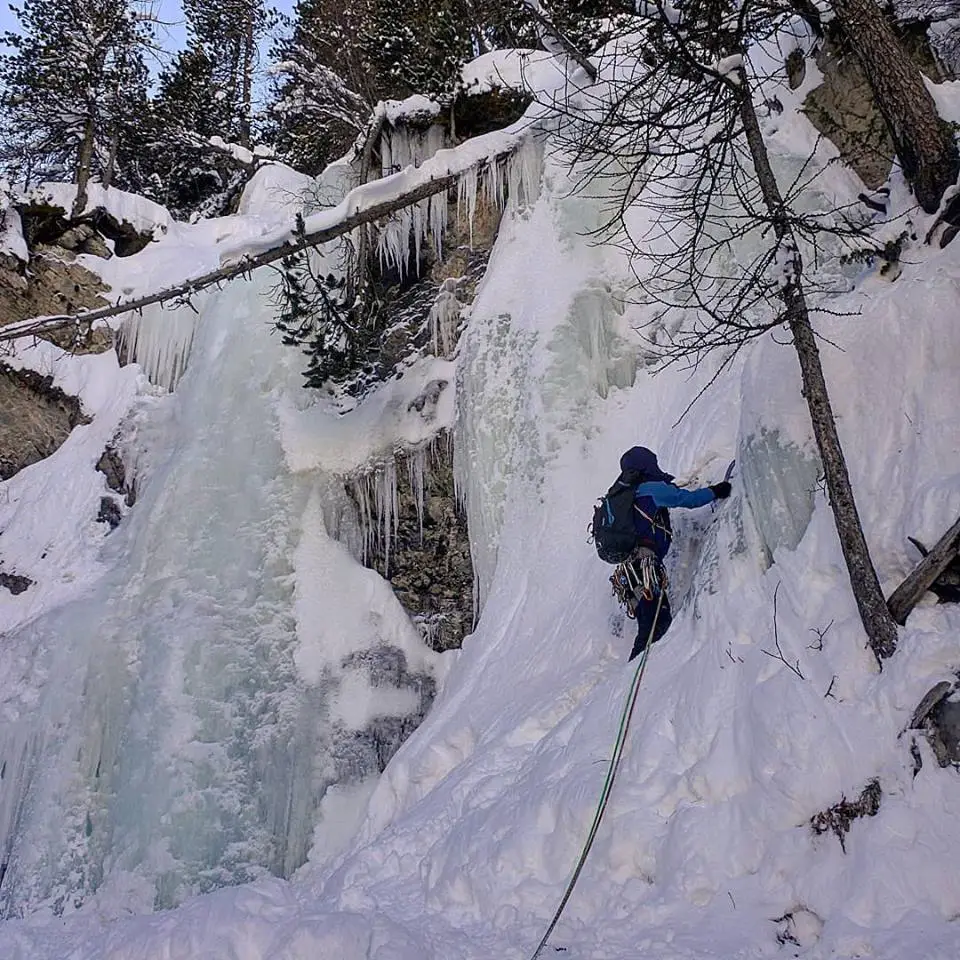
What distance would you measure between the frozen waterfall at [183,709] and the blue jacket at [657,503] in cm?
330

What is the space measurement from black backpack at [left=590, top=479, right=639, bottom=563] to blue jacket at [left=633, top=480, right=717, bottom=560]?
0.04 m

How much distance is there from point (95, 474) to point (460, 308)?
4883 millimetres

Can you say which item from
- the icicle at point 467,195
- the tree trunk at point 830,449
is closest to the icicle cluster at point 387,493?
the icicle at point 467,195

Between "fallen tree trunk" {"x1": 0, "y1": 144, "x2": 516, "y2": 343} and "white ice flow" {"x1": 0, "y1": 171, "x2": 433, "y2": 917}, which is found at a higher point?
"fallen tree trunk" {"x1": 0, "y1": 144, "x2": 516, "y2": 343}

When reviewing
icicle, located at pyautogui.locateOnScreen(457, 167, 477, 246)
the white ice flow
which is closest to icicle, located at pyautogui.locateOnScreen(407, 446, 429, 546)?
the white ice flow

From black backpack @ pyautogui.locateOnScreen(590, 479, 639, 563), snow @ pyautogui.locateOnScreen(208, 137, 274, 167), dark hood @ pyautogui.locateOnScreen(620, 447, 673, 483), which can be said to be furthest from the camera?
snow @ pyautogui.locateOnScreen(208, 137, 274, 167)

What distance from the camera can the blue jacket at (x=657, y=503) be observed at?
189 inches

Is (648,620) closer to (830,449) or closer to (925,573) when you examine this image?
(830,449)

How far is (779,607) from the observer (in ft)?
12.7

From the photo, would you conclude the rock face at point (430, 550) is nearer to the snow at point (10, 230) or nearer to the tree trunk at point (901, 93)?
the tree trunk at point (901, 93)

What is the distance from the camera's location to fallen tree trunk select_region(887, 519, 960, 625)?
328cm

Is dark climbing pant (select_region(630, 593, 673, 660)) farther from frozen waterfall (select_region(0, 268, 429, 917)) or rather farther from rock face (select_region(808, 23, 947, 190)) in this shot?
rock face (select_region(808, 23, 947, 190))

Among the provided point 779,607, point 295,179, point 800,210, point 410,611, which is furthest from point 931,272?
point 295,179

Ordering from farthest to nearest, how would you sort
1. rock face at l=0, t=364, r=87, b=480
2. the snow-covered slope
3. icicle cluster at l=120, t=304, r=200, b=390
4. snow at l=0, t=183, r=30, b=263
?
1. snow at l=0, t=183, r=30, b=263
2. rock face at l=0, t=364, r=87, b=480
3. icicle cluster at l=120, t=304, r=200, b=390
4. the snow-covered slope
